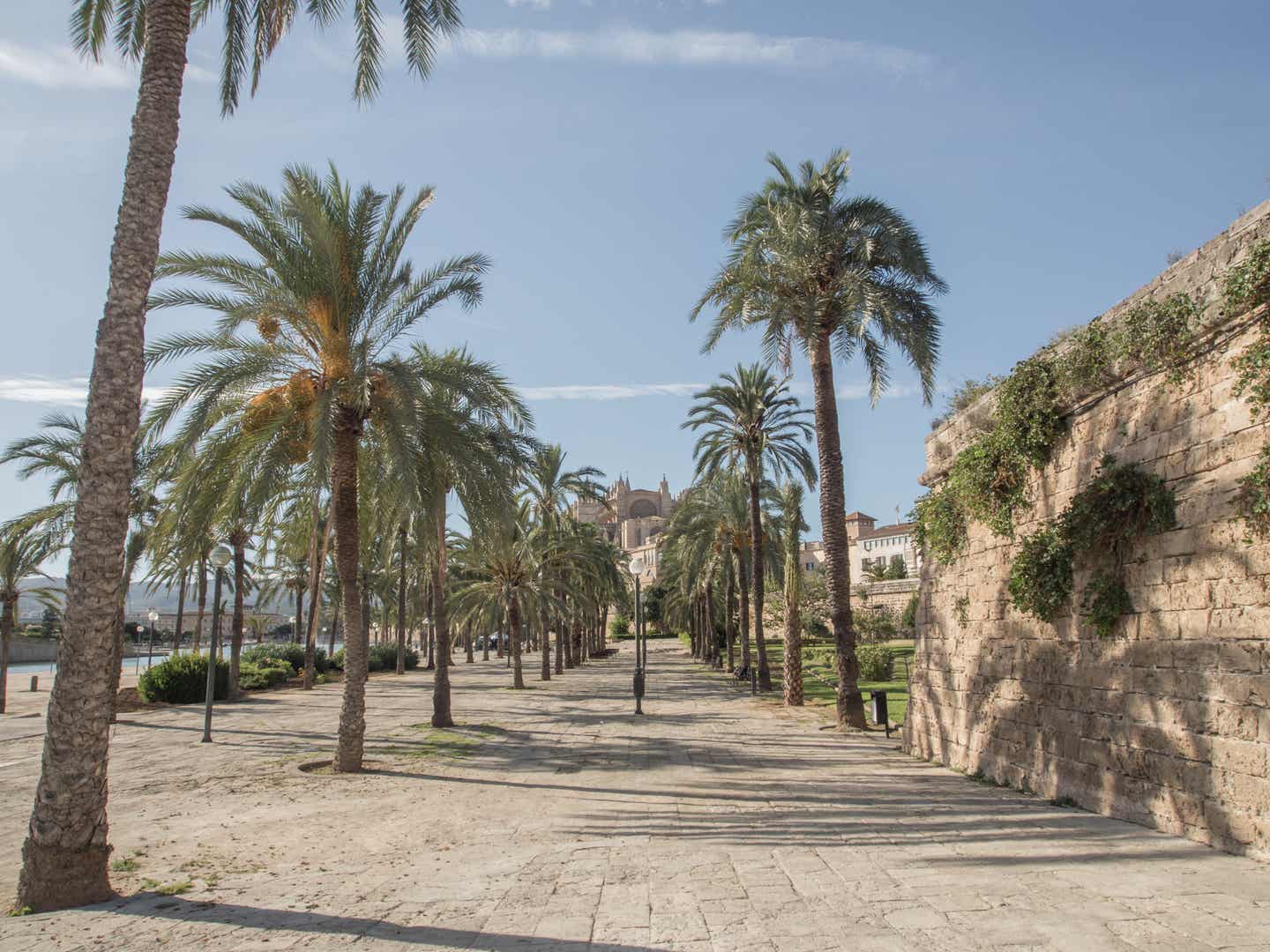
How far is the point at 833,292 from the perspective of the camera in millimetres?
16578

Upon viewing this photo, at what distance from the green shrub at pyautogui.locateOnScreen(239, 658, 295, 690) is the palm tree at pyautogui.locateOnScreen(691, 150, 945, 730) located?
2043 cm

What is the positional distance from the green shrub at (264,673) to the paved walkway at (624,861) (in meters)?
15.6

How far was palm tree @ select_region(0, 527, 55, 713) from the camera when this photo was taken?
21016 millimetres

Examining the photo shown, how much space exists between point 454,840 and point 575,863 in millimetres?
1598

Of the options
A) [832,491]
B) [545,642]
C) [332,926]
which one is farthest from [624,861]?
[545,642]

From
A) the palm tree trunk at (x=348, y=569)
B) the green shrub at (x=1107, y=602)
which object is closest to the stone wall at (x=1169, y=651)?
the green shrub at (x=1107, y=602)

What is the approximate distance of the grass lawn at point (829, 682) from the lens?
21.3m

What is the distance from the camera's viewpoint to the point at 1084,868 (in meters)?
5.84

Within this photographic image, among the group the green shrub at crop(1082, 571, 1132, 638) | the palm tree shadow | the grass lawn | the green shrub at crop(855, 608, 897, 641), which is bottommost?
the grass lawn

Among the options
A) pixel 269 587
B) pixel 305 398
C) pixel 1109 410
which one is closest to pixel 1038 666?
pixel 1109 410

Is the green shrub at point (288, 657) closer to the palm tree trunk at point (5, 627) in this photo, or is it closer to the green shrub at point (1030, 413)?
the palm tree trunk at point (5, 627)

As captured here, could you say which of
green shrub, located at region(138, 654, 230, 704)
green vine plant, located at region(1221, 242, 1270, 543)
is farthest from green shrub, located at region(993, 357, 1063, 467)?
green shrub, located at region(138, 654, 230, 704)

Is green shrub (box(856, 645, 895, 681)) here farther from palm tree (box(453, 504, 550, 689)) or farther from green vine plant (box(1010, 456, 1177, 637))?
green vine plant (box(1010, 456, 1177, 637))

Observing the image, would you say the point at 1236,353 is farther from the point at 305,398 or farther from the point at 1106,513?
the point at 305,398
